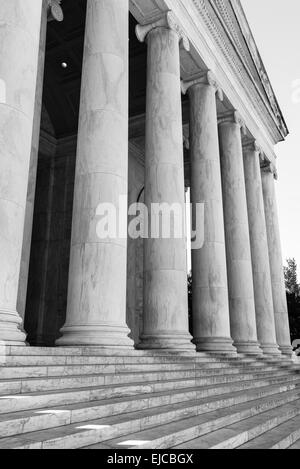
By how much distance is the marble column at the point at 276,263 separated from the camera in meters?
161

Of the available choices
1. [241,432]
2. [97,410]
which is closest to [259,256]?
[241,432]

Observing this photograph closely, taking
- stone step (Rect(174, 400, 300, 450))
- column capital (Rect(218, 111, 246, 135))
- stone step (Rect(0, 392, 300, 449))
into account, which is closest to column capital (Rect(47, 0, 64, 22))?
column capital (Rect(218, 111, 246, 135))

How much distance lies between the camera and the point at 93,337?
55469mm

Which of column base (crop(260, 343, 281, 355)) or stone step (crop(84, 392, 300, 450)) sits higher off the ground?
column base (crop(260, 343, 281, 355))

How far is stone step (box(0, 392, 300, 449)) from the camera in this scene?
25438 mm

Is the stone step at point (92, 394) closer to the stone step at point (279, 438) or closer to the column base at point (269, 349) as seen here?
the stone step at point (279, 438)

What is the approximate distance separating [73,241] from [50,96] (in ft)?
351

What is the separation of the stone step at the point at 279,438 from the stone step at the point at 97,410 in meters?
6.61

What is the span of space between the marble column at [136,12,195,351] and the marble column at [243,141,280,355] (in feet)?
223

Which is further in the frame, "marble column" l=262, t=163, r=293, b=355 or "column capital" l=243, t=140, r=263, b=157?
"column capital" l=243, t=140, r=263, b=157

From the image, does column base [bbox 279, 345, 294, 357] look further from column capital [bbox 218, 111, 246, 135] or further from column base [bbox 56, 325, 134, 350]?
column base [bbox 56, 325, 134, 350]

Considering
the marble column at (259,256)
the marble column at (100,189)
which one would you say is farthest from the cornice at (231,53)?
the marble column at (100,189)

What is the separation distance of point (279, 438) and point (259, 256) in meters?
115
